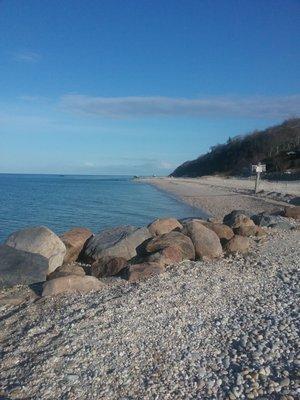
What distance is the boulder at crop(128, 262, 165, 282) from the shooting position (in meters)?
8.84

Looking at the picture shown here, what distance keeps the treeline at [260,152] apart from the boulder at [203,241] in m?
44.7

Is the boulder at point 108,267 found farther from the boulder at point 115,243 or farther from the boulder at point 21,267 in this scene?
the boulder at point 21,267

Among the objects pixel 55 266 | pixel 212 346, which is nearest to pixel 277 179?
pixel 55 266

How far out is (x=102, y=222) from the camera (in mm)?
23172

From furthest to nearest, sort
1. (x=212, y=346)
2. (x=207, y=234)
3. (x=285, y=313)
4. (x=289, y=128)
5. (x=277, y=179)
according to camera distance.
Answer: (x=289, y=128), (x=277, y=179), (x=207, y=234), (x=285, y=313), (x=212, y=346)

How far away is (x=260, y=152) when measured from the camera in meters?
73.3

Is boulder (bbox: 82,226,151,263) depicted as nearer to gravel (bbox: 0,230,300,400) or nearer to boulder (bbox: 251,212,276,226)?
gravel (bbox: 0,230,300,400)

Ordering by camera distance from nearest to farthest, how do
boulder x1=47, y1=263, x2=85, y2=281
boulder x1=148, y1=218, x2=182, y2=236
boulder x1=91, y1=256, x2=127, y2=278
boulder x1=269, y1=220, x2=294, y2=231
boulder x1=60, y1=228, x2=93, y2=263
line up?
boulder x1=47, y1=263, x2=85, y2=281 → boulder x1=91, y1=256, x2=127, y2=278 → boulder x1=60, y1=228, x2=93, y2=263 → boulder x1=148, y1=218, x2=182, y2=236 → boulder x1=269, y1=220, x2=294, y2=231

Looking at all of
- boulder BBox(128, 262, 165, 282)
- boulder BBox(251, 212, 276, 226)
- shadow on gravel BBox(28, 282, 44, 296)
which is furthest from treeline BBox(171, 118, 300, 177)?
shadow on gravel BBox(28, 282, 44, 296)

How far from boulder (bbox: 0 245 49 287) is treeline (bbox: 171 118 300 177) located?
157ft

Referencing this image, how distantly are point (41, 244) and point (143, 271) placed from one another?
270 cm

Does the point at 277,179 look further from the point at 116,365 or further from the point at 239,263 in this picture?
the point at 116,365

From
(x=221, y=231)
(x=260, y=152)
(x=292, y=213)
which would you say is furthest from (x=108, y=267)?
(x=260, y=152)

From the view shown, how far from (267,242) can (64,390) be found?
8.27 metres
